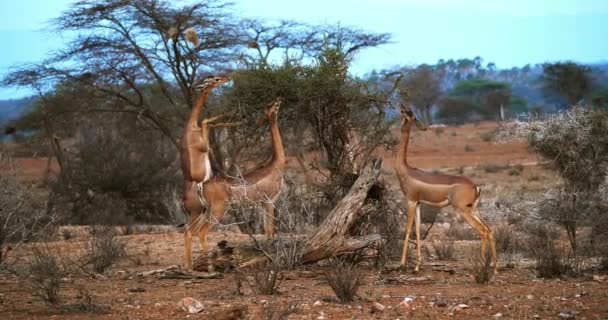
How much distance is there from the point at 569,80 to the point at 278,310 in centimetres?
4844

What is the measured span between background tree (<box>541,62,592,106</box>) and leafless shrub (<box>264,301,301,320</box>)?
1872 inches

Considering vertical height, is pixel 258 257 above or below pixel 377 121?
below

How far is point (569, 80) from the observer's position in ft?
174

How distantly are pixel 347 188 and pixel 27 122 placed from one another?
20490 millimetres

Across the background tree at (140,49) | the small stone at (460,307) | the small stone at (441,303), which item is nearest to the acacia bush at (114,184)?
the background tree at (140,49)

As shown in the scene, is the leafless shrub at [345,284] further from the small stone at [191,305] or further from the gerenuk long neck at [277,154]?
the gerenuk long neck at [277,154]

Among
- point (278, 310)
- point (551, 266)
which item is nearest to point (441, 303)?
point (278, 310)

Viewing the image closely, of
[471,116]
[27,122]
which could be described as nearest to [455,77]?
[471,116]

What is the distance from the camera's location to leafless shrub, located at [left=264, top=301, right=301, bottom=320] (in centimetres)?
730

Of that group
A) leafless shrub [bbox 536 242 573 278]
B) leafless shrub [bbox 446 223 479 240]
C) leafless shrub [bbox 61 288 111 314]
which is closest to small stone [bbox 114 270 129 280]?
leafless shrub [bbox 61 288 111 314]

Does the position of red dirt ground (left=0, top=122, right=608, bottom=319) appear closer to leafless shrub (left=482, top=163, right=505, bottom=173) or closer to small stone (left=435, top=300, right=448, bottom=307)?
small stone (left=435, top=300, right=448, bottom=307)

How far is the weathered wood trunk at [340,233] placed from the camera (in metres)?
10.4

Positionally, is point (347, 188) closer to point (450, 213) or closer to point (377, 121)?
point (377, 121)

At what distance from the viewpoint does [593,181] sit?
41.1 feet
